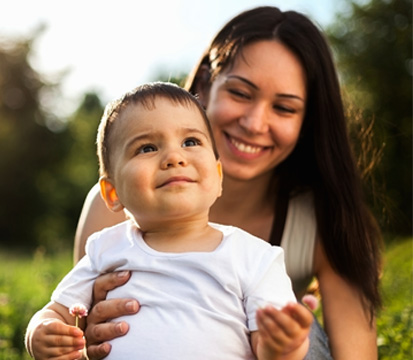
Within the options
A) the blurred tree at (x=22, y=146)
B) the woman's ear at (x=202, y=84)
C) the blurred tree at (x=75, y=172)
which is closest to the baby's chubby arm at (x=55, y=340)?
the woman's ear at (x=202, y=84)

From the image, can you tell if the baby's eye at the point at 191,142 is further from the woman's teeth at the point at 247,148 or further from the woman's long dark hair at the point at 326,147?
the woman's long dark hair at the point at 326,147

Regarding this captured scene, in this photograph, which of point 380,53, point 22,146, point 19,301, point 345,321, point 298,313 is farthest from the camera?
point 22,146

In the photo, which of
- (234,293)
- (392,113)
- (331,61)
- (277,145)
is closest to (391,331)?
(277,145)

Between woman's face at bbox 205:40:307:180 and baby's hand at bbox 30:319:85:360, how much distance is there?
1510 millimetres

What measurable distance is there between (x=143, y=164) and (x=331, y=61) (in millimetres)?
1695

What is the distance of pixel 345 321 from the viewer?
3.31 m

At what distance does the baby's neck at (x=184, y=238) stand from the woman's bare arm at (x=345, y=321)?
1.22 meters

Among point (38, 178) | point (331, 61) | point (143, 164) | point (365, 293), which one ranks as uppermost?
point (331, 61)

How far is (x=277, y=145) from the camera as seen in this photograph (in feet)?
11.5

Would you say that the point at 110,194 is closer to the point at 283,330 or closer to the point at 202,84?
the point at 283,330

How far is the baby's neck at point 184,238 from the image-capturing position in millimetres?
2297

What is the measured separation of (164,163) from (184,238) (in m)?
0.29

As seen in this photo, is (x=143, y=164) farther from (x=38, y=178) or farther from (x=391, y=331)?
(x=38, y=178)

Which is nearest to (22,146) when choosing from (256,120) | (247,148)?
(247,148)
